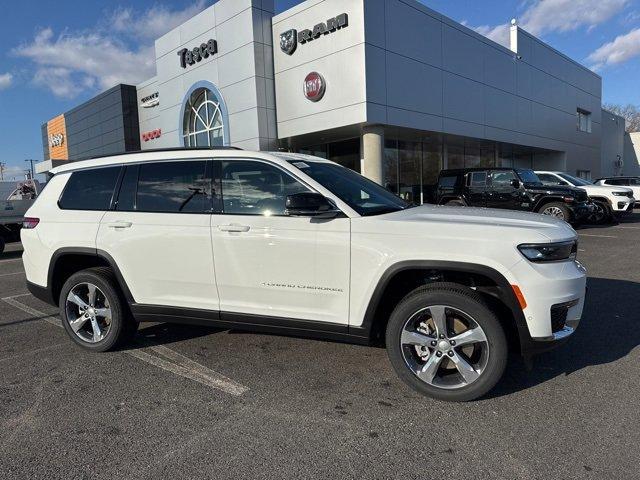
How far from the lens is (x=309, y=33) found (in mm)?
17016

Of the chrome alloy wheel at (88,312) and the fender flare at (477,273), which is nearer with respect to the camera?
the fender flare at (477,273)

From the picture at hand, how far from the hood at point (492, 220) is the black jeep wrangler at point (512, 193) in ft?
33.6

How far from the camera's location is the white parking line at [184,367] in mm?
3605

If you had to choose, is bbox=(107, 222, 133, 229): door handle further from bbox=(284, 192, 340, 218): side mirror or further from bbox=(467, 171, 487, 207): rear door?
bbox=(467, 171, 487, 207): rear door

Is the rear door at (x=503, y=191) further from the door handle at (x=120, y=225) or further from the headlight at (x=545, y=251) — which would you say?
the door handle at (x=120, y=225)

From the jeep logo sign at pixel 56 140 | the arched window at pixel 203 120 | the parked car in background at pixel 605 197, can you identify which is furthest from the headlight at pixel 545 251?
the jeep logo sign at pixel 56 140

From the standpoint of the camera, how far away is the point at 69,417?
3191 millimetres

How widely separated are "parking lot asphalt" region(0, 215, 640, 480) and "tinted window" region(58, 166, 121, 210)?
4.65 ft

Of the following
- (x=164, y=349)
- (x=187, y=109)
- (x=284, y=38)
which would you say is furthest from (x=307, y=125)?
(x=164, y=349)

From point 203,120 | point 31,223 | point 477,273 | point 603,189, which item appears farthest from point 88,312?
point 203,120

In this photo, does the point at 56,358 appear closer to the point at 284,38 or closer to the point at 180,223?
the point at 180,223

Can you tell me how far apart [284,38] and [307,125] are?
3.47 meters

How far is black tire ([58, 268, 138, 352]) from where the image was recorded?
14.0ft

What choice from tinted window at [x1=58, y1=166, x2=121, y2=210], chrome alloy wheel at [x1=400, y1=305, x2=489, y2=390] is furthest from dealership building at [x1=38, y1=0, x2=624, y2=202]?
chrome alloy wheel at [x1=400, y1=305, x2=489, y2=390]
